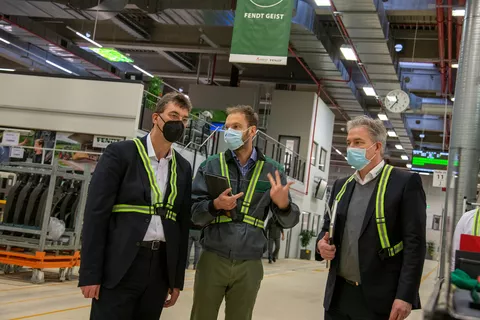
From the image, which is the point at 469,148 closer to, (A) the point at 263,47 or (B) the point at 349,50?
(A) the point at 263,47

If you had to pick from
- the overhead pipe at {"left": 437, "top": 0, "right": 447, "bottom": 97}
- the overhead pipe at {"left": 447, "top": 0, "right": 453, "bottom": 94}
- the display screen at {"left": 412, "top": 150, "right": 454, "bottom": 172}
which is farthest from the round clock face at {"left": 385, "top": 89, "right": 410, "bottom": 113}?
the display screen at {"left": 412, "top": 150, "right": 454, "bottom": 172}

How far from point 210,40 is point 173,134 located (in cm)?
1408

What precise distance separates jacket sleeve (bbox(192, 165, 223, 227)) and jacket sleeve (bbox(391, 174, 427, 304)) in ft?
3.13

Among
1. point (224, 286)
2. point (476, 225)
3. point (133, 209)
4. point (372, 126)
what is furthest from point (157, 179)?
point (476, 225)

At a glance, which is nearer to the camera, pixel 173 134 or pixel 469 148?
pixel 173 134

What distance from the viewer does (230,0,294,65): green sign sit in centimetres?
834

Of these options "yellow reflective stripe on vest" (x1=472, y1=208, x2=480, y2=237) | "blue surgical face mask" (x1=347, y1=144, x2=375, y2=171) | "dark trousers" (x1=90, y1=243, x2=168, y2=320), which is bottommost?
"dark trousers" (x1=90, y1=243, x2=168, y2=320)

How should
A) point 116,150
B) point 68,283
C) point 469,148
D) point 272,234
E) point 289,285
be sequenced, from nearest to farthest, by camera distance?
point 116,150 < point 68,283 < point 469,148 < point 289,285 < point 272,234

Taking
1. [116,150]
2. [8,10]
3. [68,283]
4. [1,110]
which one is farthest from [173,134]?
[8,10]

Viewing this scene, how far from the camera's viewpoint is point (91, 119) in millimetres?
11281

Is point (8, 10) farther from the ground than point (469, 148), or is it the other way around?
point (8, 10)

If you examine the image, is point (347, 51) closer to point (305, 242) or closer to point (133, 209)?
point (305, 242)

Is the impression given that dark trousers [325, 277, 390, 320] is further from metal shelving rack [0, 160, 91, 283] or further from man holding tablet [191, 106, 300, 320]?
metal shelving rack [0, 160, 91, 283]

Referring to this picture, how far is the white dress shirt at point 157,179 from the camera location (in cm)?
257
